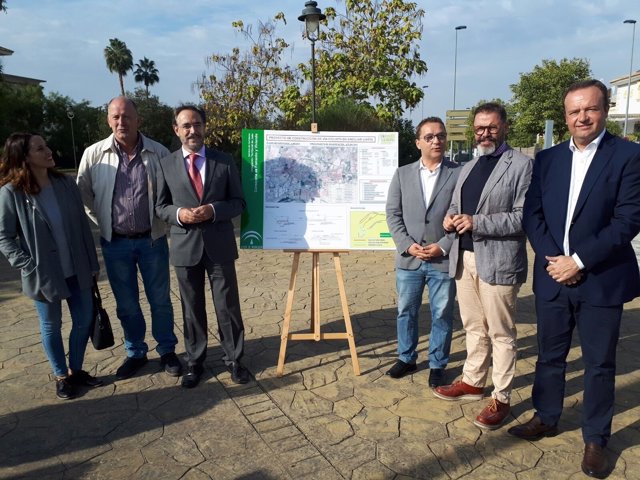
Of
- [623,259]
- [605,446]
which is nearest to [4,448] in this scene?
[605,446]

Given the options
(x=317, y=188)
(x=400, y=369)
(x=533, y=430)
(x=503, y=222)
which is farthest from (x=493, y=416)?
(x=317, y=188)

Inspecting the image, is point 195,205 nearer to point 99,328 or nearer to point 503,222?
point 99,328

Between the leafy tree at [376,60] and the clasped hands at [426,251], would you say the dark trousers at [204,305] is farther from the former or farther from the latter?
the leafy tree at [376,60]

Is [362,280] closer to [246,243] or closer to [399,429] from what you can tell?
[246,243]

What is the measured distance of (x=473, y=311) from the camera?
326 centimetres

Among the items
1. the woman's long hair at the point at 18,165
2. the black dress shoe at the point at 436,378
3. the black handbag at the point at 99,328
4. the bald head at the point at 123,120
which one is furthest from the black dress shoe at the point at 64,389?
the black dress shoe at the point at 436,378

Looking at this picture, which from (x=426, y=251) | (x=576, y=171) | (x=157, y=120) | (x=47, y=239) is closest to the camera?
(x=576, y=171)

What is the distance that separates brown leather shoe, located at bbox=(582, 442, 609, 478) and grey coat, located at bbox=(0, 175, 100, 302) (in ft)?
11.7

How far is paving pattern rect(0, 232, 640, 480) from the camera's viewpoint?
2701 millimetres

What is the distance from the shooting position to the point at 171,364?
12.9 ft

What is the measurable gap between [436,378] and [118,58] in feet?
205

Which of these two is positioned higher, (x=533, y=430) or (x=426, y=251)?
(x=426, y=251)

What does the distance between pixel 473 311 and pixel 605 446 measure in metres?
1.07

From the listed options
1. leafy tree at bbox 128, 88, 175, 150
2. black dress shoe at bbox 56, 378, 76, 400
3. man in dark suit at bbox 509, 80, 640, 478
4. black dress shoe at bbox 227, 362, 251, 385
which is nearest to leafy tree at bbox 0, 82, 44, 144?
leafy tree at bbox 128, 88, 175, 150
